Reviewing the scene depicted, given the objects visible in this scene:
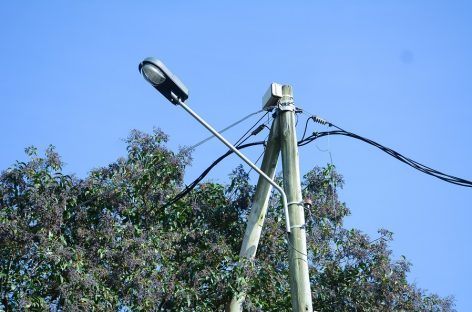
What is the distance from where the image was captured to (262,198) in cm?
1031

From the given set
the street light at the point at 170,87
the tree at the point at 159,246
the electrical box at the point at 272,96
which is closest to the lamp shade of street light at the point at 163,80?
the street light at the point at 170,87

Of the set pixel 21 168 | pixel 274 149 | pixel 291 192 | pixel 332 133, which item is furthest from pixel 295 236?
pixel 21 168

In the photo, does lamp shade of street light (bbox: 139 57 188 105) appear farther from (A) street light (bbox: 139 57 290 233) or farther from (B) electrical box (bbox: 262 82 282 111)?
(B) electrical box (bbox: 262 82 282 111)

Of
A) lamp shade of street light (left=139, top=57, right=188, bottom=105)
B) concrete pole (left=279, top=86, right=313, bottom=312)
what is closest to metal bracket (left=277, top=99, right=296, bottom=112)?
concrete pole (left=279, top=86, right=313, bottom=312)

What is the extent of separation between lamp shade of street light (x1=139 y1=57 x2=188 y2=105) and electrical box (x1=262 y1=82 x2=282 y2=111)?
1156 mm

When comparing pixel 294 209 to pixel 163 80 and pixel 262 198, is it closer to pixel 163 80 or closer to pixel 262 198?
pixel 262 198

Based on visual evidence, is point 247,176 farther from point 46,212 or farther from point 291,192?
point 291,192

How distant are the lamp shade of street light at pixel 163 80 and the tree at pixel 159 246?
2.54 m

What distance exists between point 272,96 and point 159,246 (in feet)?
11.3

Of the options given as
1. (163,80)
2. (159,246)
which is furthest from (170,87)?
(159,246)

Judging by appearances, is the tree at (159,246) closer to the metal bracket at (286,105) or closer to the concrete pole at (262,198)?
the concrete pole at (262,198)

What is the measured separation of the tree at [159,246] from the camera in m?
11.6

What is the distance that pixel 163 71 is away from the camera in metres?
9.14

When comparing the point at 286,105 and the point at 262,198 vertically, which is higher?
the point at 286,105
